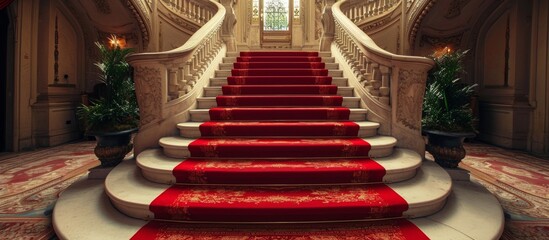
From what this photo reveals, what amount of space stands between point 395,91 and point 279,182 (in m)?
1.66

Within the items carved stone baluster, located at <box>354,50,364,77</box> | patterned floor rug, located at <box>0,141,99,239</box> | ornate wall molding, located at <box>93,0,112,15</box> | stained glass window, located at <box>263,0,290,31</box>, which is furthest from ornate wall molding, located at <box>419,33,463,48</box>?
patterned floor rug, located at <box>0,141,99,239</box>

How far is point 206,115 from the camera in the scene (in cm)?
312

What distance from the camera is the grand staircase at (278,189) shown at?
1.83 meters

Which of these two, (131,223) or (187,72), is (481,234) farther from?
(187,72)

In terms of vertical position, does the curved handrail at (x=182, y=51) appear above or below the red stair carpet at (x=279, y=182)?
above

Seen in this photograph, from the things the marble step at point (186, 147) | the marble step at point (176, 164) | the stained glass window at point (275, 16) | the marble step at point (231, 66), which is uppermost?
the stained glass window at point (275, 16)

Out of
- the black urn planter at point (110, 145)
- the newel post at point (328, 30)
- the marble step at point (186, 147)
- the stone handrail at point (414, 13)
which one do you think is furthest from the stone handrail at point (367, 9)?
the black urn planter at point (110, 145)

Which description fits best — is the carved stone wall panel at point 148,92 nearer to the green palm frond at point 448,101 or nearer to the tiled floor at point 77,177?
the tiled floor at point 77,177

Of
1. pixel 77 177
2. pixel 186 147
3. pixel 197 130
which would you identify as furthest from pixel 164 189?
pixel 77 177

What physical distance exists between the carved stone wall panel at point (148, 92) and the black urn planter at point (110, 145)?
30 cm

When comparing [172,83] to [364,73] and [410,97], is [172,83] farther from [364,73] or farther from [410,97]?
[410,97]

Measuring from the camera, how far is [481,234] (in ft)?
5.78

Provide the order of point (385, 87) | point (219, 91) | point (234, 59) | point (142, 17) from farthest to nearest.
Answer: point (142, 17)
point (234, 59)
point (219, 91)
point (385, 87)

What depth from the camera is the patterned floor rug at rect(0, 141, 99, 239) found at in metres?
2.08
